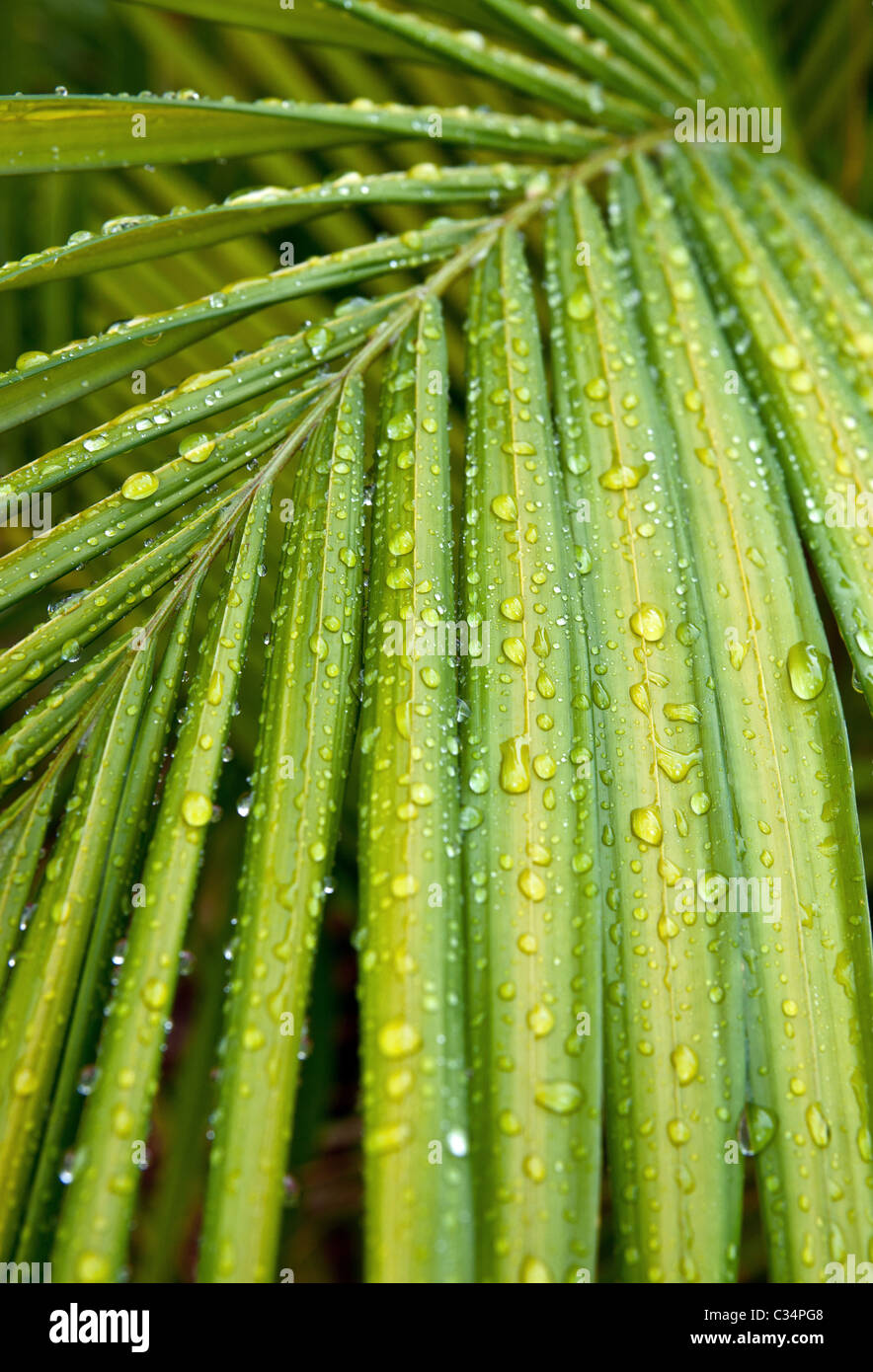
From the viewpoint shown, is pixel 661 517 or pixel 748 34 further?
pixel 748 34

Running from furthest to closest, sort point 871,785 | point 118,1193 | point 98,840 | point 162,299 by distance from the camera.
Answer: point 871,785 < point 162,299 < point 98,840 < point 118,1193

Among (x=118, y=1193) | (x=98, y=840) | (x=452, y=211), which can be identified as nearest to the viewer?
(x=118, y=1193)

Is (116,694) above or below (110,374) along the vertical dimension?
below

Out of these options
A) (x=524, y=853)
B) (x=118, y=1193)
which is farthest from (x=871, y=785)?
(x=118, y=1193)

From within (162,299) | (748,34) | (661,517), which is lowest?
(661,517)

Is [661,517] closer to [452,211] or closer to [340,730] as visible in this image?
[340,730]

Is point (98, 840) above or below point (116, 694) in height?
below

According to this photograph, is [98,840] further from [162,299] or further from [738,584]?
[162,299]
